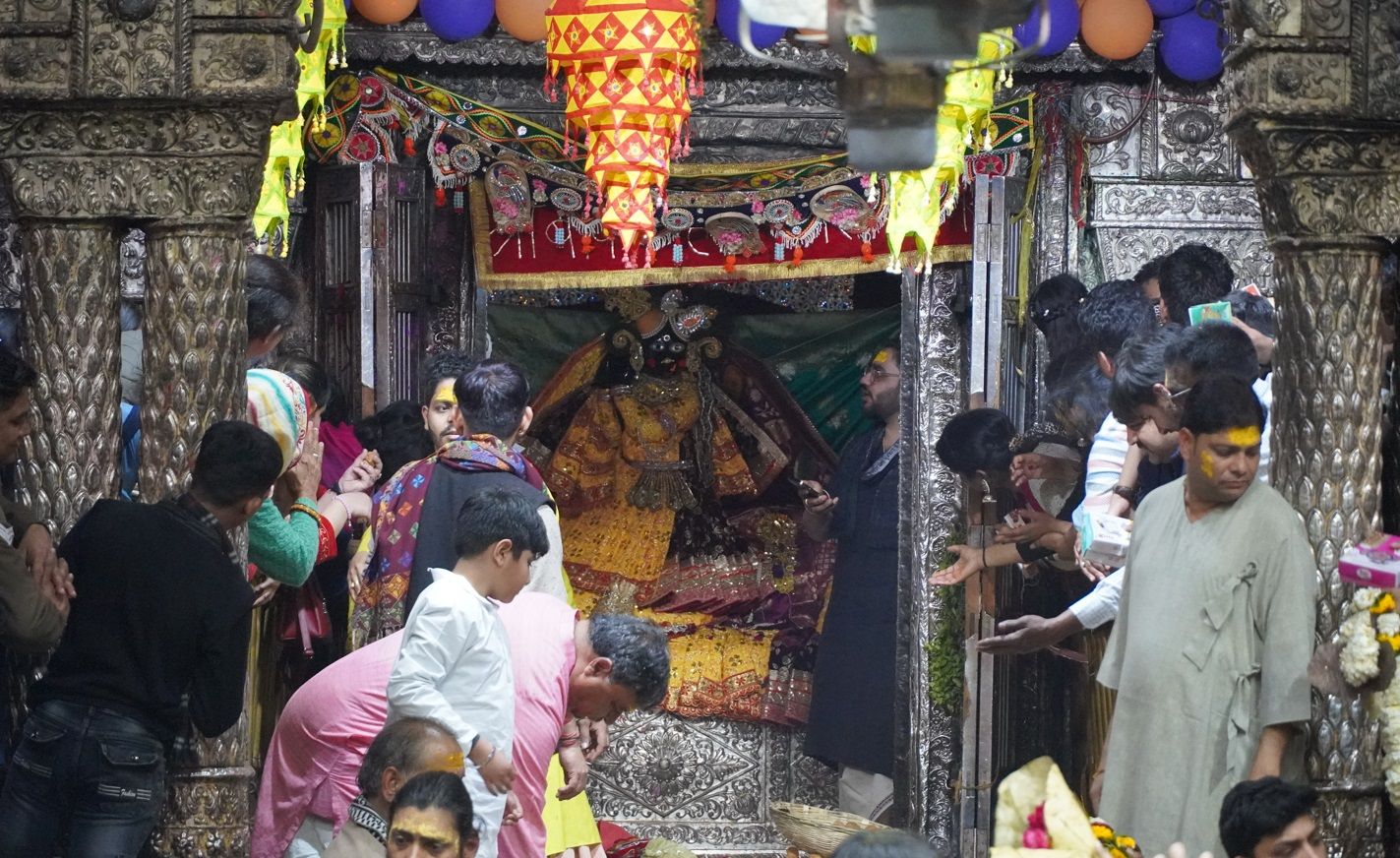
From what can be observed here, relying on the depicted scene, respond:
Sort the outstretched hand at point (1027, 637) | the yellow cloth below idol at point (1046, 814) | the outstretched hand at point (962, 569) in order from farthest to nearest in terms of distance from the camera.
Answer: the outstretched hand at point (962, 569)
the outstretched hand at point (1027, 637)
the yellow cloth below idol at point (1046, 814)

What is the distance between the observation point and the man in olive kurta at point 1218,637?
5445 millimetres

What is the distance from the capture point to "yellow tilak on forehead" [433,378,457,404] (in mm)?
7281

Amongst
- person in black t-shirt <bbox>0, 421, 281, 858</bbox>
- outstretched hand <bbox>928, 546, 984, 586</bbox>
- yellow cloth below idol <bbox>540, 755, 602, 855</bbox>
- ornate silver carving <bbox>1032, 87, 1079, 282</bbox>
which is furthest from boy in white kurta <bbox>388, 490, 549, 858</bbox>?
ornate silver carving <bbox>1032, 87, 1079, 282</bbox>

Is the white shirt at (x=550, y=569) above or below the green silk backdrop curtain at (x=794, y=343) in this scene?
below

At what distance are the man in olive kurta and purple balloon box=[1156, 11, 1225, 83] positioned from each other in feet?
11.5

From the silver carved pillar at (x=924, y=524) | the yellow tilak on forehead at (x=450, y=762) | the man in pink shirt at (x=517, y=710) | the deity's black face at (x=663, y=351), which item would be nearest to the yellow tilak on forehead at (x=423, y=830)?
the yellow tilak on forehead at (x=450, y=762)

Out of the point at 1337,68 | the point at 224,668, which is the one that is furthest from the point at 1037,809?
the point at 1337,68

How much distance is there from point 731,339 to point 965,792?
9.12ft

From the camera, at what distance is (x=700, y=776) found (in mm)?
9812

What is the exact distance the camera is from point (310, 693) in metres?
5.29

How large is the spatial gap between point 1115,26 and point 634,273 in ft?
7.07

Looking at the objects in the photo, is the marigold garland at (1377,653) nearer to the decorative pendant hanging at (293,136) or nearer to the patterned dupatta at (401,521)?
the patterned dupatta at (401,521)

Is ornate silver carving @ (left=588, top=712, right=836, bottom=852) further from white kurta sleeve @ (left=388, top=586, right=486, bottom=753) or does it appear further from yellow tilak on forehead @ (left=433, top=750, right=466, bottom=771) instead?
yellow tilak on forehead @ (left=433, top=750, right=466, bottom=771)

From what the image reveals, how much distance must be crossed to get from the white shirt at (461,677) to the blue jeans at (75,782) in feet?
2.35
